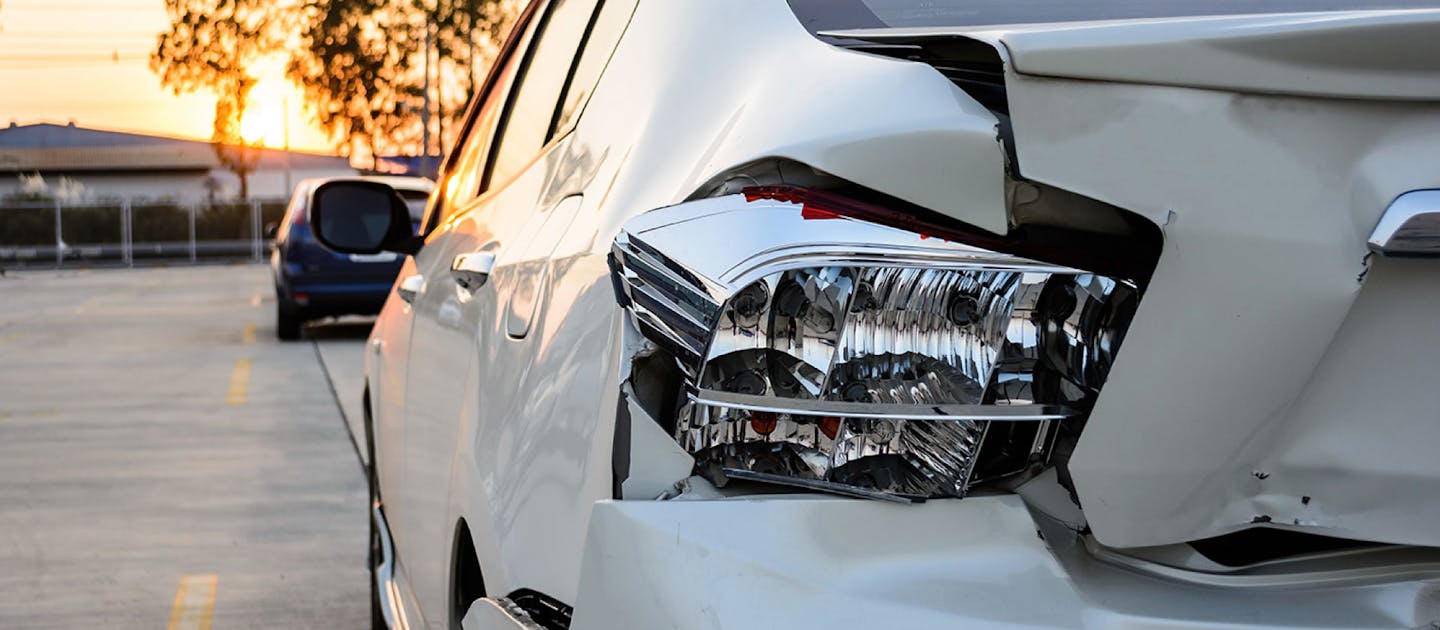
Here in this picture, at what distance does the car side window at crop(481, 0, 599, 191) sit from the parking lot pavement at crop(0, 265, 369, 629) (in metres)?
2.55

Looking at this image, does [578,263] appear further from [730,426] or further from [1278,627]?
[1278,627]

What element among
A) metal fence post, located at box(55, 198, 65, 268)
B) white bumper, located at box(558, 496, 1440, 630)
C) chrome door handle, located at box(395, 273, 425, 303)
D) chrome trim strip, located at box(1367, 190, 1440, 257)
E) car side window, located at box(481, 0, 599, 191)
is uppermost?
car side window, located at box(481, 0, 599, 191)

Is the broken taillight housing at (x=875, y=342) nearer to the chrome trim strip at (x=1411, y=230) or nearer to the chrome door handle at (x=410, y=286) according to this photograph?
the chrome trim strip at (x=1411, y=230)

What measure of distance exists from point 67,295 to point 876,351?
1151 inches

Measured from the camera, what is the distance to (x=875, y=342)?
5.53 feet

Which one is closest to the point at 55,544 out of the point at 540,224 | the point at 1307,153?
the point at 540,224

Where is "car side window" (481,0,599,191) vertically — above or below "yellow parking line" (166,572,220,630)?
above

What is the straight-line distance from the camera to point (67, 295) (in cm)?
2856

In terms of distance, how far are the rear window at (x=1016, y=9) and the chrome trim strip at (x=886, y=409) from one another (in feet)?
2.01

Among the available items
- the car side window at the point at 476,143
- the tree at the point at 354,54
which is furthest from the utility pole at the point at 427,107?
the car side window at the point at 476,143

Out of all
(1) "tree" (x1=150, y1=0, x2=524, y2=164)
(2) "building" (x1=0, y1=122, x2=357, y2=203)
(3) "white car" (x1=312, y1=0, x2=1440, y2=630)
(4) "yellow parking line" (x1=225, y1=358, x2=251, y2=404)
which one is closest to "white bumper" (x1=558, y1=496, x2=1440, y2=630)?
(3) "white car" (x1=312, y1=0, x2=1440, y2=630)

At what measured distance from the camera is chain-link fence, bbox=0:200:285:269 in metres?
47.5

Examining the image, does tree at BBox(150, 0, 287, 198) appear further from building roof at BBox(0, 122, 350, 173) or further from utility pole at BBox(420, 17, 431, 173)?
building roof at BBox(0, 122, 350, 173)

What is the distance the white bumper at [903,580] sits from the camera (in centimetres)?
157
